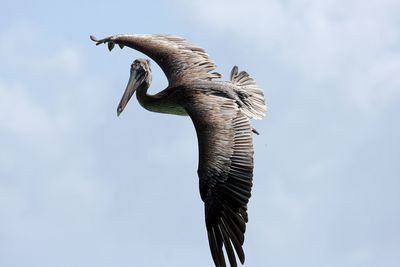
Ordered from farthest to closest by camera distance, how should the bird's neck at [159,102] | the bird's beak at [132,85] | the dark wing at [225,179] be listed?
1. the bird's beak at [132,85]
2. the bird's neck at [159,102]
3. the dark wing at [225,179]

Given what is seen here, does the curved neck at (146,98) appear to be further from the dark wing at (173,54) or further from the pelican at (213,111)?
the dark wing at (173,54)

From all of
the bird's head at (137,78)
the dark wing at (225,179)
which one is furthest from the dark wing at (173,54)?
the dark wing at (225,179)

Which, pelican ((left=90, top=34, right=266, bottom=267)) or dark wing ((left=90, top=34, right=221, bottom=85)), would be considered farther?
dark wing ((left=90, top=34, right=221, bottom=85))

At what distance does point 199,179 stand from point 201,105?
149 centimetres

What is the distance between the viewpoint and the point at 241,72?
65.4 ft

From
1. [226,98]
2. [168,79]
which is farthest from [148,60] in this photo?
[226,98]

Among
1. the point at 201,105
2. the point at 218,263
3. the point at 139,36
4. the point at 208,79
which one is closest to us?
the point at 218,263

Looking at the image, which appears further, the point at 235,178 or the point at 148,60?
the point at 148,60

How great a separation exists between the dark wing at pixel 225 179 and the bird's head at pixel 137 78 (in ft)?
8.16

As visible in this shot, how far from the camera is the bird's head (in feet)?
64.7

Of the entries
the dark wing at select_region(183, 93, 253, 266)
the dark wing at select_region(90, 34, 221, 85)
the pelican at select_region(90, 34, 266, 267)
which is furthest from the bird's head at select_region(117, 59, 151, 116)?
the dark wing at select_region(183, 93, 253, 266)

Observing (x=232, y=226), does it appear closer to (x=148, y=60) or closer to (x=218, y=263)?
(x=218, y=263)

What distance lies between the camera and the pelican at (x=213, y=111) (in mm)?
16516

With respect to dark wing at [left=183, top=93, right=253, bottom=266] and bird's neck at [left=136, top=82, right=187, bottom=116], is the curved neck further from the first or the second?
A: dark wing at [left=183, top=93, right=253, bottom=266]
